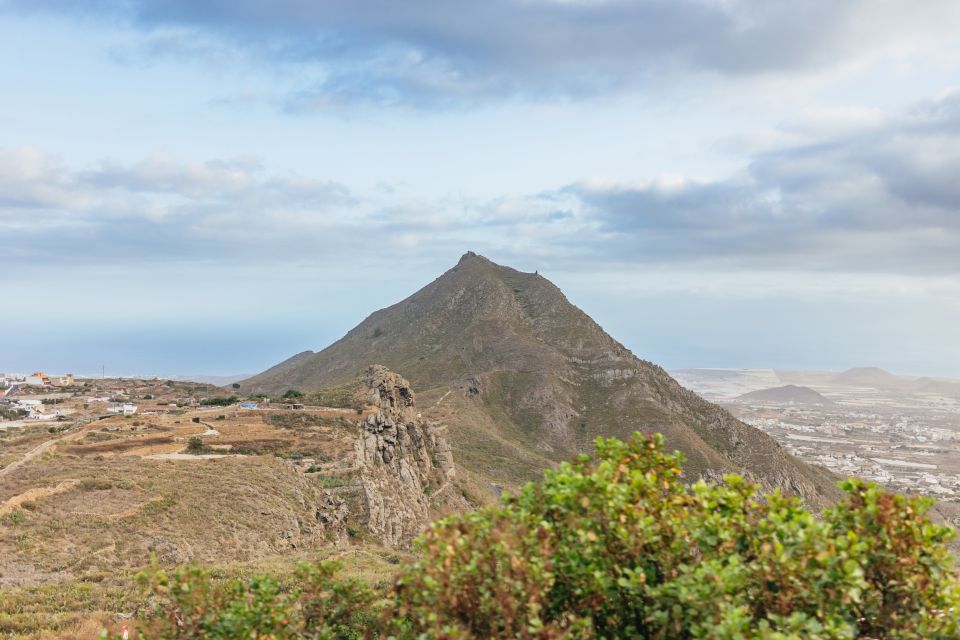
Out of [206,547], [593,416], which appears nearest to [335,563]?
[206,547]

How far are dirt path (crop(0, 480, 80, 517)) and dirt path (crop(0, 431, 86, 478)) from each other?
5.84 metres

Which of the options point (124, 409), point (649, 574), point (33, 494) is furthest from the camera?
point (124, 409)

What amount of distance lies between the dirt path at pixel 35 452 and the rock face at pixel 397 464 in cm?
2377

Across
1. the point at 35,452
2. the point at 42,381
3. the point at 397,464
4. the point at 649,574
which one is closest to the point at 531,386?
the point at 397,464

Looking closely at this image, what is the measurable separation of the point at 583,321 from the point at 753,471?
65691mm

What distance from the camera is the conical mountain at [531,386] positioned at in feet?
354

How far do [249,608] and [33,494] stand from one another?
3293 cm

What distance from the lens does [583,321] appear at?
168m

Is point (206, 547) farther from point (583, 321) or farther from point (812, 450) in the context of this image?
point (812, 450)

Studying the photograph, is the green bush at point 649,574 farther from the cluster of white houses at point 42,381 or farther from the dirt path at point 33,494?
the cluster of white houses at point 42,381

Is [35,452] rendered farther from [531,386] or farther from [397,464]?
[531,386]

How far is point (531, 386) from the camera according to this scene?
435 feet

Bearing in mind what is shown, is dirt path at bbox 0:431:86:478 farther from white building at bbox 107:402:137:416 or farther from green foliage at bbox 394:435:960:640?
green foliage at bbox 394:435:960:640

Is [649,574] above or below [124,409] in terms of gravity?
above
